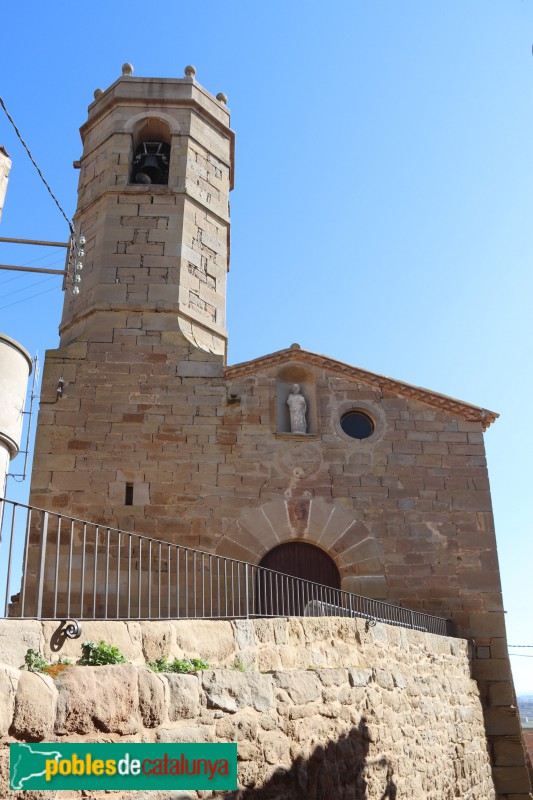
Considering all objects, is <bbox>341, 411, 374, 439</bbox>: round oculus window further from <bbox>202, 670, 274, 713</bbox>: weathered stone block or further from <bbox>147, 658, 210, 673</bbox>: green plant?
<bbox>147, 658, 210, 673</bbox>: green plant

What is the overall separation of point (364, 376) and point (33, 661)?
31.4 feet

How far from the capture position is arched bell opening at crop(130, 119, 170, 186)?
14367mm

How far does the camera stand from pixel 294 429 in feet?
40.6

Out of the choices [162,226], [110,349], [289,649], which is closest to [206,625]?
[289,649]

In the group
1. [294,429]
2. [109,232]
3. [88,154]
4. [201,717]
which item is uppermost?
[88,154]

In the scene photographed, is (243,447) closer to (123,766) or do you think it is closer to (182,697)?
(182,697)

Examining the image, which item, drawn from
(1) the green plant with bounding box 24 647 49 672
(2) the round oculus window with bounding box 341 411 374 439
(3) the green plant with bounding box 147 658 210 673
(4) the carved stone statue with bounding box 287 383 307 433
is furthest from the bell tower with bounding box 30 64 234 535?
(1) the green plant with bounding box 24 647 49 672

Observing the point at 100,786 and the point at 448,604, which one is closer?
the point at 100,786

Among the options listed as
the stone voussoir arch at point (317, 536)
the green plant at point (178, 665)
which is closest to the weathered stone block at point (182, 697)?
the green plant at point (178, 665)

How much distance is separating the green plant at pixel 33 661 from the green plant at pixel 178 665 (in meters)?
0.90

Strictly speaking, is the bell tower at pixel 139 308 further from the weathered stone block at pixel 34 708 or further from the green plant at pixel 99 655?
the weathered stone block at pixel 34 708

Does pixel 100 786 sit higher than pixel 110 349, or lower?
lower

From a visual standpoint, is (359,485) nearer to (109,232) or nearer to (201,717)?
(109,232)

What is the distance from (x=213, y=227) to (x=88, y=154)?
311 cm
